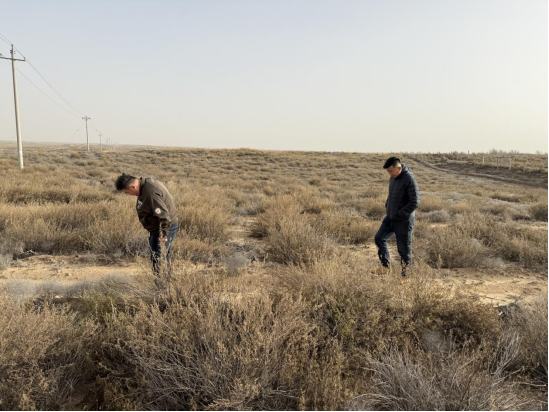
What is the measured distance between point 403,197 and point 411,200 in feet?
0.56

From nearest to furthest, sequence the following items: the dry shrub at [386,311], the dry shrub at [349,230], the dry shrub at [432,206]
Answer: the dry shrub at [386,311] < the dry shrub at [349,230] < the dry shrub at [432,206]

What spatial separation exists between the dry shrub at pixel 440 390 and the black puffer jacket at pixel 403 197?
8.27 feet

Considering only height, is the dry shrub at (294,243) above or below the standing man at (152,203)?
below

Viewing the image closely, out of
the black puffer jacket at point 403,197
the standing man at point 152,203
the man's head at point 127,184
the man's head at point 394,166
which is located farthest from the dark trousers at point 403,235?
the man's head at point 127,184

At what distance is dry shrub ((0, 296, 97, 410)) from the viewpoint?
235 cm

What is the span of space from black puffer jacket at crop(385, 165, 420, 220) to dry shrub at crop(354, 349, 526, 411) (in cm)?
252

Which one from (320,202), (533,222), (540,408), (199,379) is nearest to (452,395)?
(540,408)

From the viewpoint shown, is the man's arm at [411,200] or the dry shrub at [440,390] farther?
the man's arm at [411,200]

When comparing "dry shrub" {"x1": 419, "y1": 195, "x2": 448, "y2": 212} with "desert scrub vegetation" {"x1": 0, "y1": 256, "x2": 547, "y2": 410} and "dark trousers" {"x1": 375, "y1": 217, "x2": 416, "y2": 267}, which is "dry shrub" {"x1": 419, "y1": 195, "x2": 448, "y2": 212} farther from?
"desert scrub vegetation" {"x1": 0, "y1": 256, "x2": 547, "y2": 410}

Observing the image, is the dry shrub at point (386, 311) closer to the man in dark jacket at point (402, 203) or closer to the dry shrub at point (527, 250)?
the man in dark jacket at point (402, 203)

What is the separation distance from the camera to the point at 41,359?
2.70 meters

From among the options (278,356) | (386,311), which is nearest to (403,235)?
(386,311)

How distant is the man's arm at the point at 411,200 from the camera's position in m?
4.62

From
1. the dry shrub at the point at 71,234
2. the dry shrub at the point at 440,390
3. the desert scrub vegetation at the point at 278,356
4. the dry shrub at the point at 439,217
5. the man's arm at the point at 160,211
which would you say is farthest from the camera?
the dry shrub at the point at 439,217
